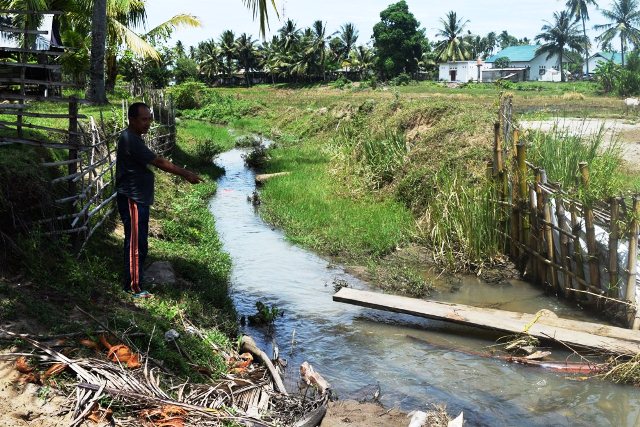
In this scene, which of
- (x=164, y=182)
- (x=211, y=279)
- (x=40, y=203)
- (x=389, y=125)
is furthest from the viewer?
(x=389, y=125)

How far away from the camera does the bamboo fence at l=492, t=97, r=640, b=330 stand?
6.24 m

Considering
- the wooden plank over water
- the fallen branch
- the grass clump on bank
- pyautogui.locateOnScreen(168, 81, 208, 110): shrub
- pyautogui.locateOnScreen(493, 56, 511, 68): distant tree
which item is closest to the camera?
the fallen branch

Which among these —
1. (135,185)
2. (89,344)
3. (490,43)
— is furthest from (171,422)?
(490,43)

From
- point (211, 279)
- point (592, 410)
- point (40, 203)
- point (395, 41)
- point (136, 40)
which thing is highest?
point (395, 41)

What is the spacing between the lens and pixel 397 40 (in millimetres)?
60844

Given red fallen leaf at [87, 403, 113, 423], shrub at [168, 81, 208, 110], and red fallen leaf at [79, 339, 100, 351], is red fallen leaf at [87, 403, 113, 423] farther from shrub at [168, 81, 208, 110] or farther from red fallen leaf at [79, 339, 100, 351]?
shrub at [168, 81, 208, 110]

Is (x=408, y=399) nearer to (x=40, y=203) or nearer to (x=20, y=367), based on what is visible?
Answer: (x=20, y=367)

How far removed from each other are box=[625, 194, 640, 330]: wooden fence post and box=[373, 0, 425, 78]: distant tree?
56.3 meters

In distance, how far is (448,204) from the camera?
9.29 meters

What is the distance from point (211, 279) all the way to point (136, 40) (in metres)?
13.4

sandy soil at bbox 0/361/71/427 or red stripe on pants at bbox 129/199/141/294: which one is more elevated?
red stripe on pants at bbox 129/199/141/294

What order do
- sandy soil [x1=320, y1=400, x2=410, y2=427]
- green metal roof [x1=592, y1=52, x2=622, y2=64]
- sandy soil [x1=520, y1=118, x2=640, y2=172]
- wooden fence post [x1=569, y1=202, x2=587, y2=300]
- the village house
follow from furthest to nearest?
green metal roof [x1=592, y1=52, x2=622, y2=64], the village house, sandy soil [x1=520, y1=118, x2=640, y2=172], wooden fence post [x1=569, y1=202, x2=587, y2=300], sandy soil [x1=320, y1=400, x2=410, y2=427]

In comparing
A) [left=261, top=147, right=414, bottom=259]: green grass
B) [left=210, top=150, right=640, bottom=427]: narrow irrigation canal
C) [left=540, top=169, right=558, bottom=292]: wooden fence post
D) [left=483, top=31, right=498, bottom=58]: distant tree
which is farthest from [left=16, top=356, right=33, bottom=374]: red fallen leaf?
[left=483, top=31, right=498, bottom=58]: distant tree

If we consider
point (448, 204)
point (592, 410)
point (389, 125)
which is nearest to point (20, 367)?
point (592, 410)
